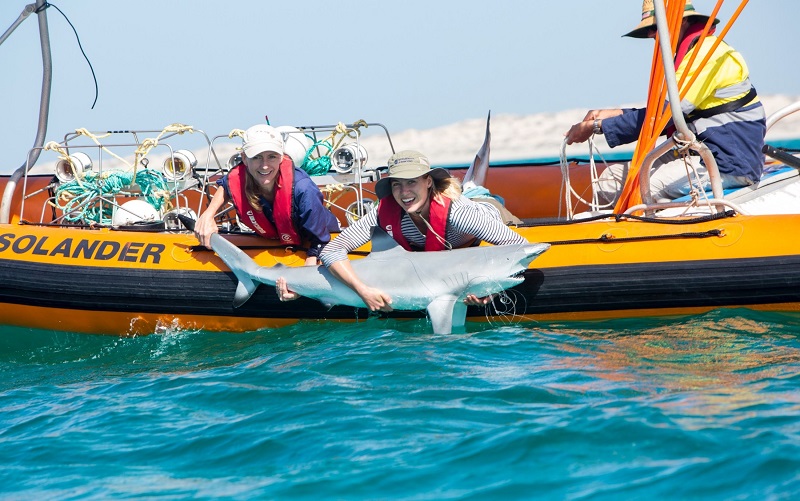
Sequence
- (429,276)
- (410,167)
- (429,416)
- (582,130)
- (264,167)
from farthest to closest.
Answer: (582,130), (264,167), (429,276), (410,167), (429,416)

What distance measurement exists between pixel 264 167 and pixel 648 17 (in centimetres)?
320

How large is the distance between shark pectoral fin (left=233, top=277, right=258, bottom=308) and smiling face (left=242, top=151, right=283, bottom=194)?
651 millimetres

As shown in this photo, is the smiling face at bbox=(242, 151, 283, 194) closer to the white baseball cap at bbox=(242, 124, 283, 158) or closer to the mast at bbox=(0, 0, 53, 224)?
the white baseball cap at bbox=(242, 124, 283, 158)

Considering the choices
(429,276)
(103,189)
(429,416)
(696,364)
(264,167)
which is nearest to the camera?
(429,416)

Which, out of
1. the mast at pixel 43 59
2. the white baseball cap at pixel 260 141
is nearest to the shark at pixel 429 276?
the white baseball cap at pixel 260 141

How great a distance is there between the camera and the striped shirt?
18.0ft

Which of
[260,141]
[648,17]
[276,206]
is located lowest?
[276,206]

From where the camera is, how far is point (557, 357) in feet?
16.3

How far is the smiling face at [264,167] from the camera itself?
18.8 feet

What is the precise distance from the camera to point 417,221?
5656mm

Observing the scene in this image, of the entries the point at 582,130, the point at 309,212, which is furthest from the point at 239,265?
the point at 582,130

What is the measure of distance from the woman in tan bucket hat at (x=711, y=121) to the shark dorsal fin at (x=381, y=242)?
187 centimetres

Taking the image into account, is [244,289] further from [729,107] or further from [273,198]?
[729,107]

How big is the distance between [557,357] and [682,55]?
2.77 meters
